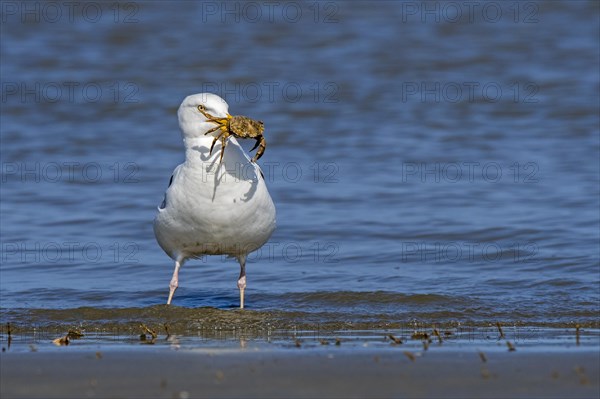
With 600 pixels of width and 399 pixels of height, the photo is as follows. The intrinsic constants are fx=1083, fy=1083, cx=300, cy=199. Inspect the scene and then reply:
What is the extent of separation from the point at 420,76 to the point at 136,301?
1295 cm

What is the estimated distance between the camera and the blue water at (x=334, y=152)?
10.3 metres

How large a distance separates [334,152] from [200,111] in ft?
25.5

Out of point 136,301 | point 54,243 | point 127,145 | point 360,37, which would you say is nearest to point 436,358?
point 136,301

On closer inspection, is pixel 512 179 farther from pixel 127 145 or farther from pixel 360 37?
pixel 360 37

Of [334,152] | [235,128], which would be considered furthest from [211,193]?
[334,152]

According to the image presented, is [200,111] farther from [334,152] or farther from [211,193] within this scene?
[334,152]

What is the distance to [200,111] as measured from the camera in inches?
344

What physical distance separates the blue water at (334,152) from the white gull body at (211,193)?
88 cm

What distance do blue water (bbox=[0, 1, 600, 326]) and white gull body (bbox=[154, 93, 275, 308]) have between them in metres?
0.88

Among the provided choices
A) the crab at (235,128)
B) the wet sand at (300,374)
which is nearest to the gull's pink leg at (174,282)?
the crab at (235,128)

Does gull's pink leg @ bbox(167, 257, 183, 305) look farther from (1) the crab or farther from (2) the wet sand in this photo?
(2) the wet sand

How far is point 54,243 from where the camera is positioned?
39.0 ft

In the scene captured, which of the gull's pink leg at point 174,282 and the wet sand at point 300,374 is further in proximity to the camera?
the gull's pink leg at point 174,282

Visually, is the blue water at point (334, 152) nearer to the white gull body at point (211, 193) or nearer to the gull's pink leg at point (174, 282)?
the gull's pink leg at point (174, 282)
